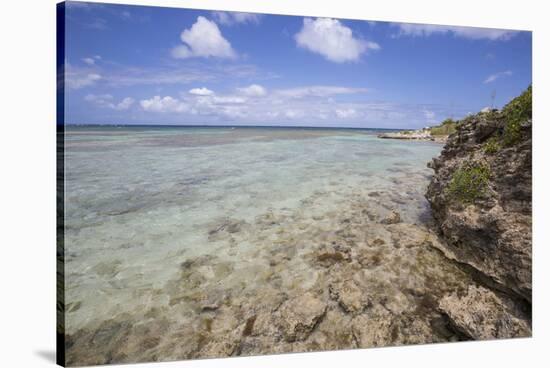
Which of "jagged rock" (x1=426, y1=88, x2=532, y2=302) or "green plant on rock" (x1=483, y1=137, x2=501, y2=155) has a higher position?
"green plant on rock" (x1=483, y1=137, x2=501, y2=155)

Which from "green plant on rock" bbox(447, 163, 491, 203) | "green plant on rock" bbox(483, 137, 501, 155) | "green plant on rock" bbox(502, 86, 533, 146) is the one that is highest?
"green plant on rock" bbox(502, 86, 533, 146)

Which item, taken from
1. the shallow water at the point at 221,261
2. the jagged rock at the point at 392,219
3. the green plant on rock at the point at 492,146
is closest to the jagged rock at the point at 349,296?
the shallow water at the point at 221,261

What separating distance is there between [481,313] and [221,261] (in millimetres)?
3647

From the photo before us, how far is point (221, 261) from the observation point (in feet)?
15.2

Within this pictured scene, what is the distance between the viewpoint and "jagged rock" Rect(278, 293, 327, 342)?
3730 millimetres

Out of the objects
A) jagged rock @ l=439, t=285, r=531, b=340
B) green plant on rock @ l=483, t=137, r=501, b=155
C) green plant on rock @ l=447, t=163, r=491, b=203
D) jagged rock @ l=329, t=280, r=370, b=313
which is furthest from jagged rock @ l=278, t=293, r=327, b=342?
green plant on rock @ l=483, t=137, r=501, b=155

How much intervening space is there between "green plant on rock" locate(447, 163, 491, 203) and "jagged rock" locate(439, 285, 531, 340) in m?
1.45

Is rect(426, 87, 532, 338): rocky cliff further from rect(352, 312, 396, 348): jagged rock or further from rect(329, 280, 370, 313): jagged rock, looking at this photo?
rect(329, 280, 370, 313): jagged rock

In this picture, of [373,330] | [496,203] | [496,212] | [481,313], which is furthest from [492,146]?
[373,330]

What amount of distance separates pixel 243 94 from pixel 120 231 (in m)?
3.04

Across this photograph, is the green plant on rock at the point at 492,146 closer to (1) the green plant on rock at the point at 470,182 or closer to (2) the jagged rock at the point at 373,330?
(1) the green plant on rock at the point at 470,182

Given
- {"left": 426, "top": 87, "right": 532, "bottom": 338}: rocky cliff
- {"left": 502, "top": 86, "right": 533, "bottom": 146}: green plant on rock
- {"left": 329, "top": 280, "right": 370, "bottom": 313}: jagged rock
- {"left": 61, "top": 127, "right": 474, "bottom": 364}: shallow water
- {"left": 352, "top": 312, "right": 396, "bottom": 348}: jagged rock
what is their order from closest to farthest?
{"left": 61, "top": 127, "right": 474, "bottom": 364}: shallow water → {"left": 352, "top": 312, "right": 396, "bottom": 348}: jagged rock → {"left": 329, "top": 280, "right": 370, "bottom": 313}: jagged rock → {"left": 426, "top": 87, "right": 532, "bottom": 338}: rocky cliff → {"left": 502, "top": 86, "right": 533, "bottom": 146}: green plant on rock

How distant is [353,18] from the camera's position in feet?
15.5

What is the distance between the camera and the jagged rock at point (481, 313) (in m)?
4.04
